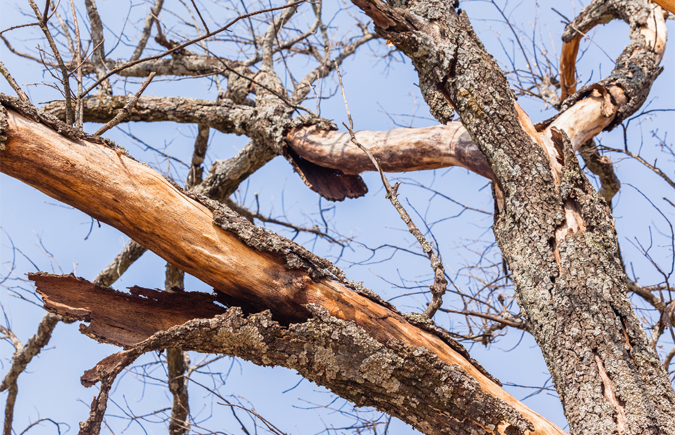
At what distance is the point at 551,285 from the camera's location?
1.85 metres

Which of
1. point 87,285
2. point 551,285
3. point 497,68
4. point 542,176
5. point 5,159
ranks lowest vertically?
point 87,285

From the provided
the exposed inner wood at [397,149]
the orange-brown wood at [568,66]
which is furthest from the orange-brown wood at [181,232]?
the orange-brown wood at [568,66]

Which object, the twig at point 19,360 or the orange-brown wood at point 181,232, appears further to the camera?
the twig at point 19,360

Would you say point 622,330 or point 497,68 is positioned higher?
point 497,68

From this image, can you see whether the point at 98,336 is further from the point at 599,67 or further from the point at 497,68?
the point at 599,67

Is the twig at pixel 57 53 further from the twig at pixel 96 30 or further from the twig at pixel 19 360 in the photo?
the twig at pixel 19 360

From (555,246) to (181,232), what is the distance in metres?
1.45

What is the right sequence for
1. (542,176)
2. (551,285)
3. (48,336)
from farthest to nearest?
(48,336) < (542,176) < (551,285)

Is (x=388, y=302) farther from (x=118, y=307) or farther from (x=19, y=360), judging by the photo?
(x=19, y=360)

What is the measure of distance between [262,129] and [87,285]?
1.77m

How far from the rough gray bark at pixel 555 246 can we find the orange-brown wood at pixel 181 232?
0.23m

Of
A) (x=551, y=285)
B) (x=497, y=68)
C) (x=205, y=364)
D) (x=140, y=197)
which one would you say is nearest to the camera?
(x=140, y=197)

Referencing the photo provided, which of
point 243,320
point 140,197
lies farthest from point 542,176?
point 140,197

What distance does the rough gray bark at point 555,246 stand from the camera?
5.19 feet
